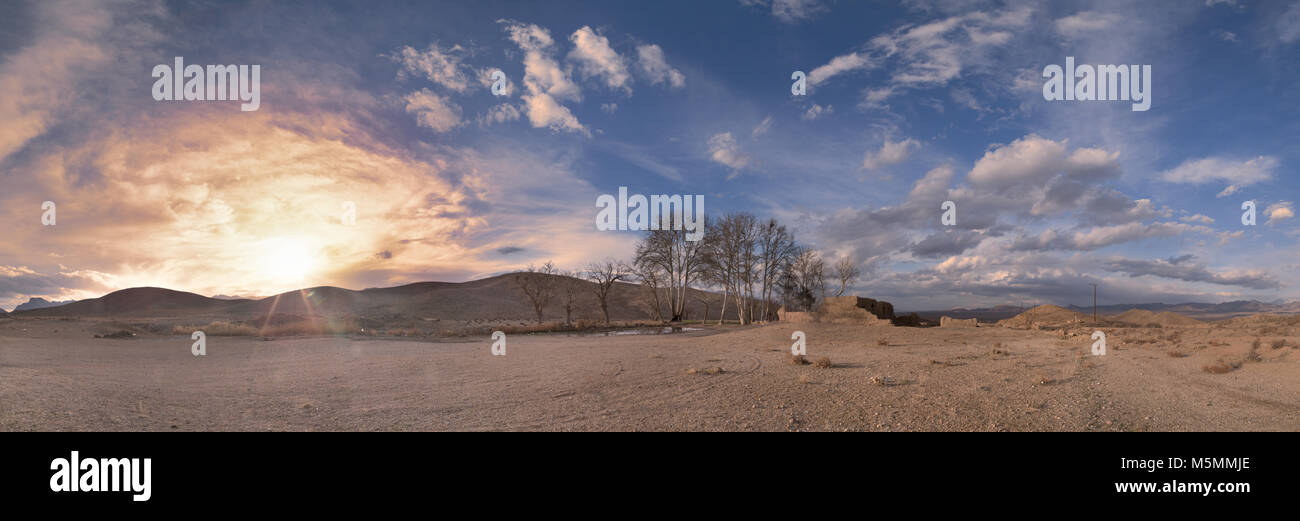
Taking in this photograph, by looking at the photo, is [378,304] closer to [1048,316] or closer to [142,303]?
[142,303]

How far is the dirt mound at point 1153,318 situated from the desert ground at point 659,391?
39.8 metres

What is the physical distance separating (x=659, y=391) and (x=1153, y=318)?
2465 inches

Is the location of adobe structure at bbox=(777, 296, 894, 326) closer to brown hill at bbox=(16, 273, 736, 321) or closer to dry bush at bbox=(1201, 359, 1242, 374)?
dry bush at bbox=(1201, 359, 1242, 374)

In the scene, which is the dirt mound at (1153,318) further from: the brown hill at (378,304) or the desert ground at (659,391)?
the brown hill at (378,304)

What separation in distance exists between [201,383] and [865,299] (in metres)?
38.3

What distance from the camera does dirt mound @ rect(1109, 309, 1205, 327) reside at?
4534 cm

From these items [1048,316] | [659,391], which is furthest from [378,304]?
[1048,316]

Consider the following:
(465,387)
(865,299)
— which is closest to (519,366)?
(465,387)

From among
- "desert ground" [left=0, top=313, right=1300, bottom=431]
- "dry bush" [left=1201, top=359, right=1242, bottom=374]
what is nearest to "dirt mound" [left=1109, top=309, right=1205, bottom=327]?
"desert ground" [left=0, top=313, right=1300, bottom=431]

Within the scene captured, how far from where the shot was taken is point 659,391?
9.59 metres

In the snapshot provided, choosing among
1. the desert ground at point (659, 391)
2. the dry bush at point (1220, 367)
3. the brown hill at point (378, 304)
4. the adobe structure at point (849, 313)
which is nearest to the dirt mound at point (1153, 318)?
the adobe structure at point (849, 313)

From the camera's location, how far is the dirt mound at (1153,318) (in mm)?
45344

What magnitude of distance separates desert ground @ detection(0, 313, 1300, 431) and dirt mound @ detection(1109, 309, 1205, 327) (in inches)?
1565
